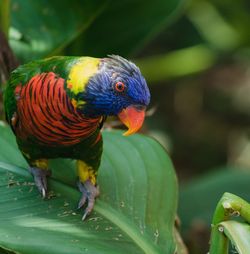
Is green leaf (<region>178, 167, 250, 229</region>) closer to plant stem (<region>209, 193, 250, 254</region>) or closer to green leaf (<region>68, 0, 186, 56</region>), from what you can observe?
green leaf (<region>68, 0, 186, 56</region>)

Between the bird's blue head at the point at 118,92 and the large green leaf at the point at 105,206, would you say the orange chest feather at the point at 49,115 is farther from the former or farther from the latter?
the large green leaf at the point at 105,206

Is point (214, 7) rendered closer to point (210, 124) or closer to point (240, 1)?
point (240, 1)

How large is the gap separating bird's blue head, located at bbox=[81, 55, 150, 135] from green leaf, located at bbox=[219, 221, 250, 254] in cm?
39

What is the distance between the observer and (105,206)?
6.37ft

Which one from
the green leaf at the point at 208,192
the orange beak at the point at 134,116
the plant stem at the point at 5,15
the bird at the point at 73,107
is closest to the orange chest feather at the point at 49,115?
the bird at the point at 73,107

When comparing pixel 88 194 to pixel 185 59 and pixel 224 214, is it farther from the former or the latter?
pixel 185 59

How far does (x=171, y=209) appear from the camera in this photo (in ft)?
6.51

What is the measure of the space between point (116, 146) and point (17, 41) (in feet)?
2.66

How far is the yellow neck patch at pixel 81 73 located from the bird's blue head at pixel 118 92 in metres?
0.01

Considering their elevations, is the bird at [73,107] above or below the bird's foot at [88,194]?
above

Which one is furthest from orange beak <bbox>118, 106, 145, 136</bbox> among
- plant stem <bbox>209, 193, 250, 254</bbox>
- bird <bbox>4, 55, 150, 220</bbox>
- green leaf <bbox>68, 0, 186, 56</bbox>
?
green leaf <bbox>68, 0, 186, 56</bbox>

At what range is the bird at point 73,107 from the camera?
1.64m

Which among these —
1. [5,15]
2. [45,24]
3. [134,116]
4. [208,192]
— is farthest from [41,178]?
[208,192]

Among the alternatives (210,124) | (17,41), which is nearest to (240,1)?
(210,124)
